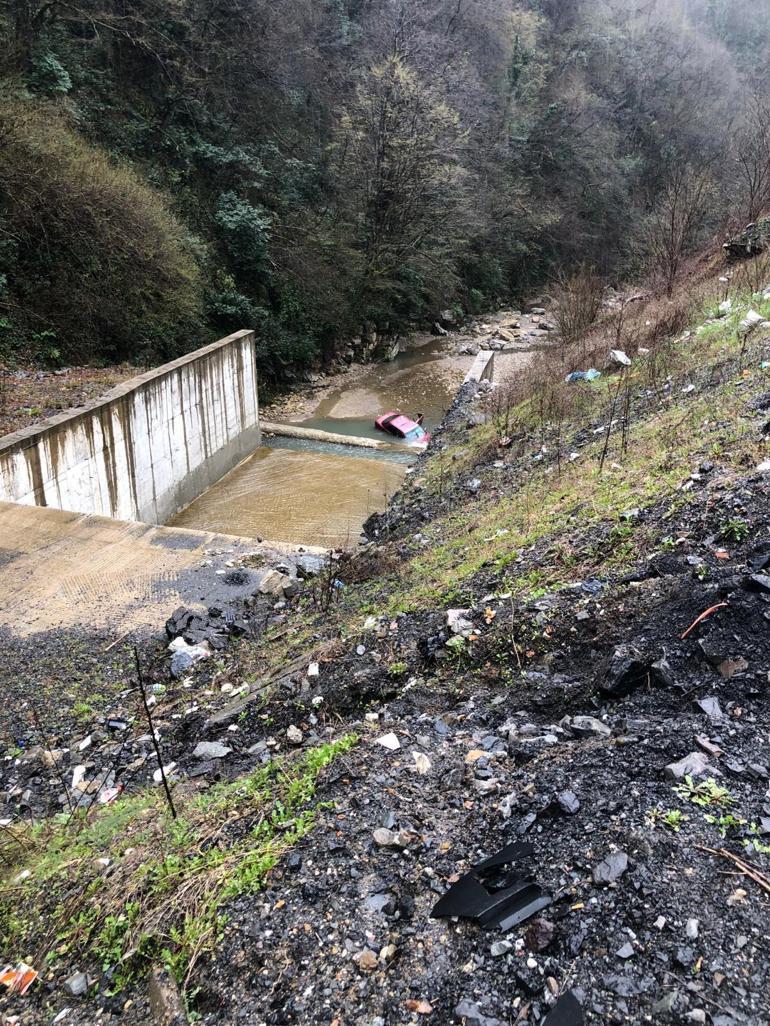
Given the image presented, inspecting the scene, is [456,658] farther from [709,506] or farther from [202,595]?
[202,595]

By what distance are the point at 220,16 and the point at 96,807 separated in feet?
77.5

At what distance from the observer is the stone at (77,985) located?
2.24 metres

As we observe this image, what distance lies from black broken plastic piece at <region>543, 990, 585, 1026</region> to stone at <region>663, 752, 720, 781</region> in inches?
35.2

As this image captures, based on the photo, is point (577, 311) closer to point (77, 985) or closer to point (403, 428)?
point (403, 428)

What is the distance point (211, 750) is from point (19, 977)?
1534 millimetres

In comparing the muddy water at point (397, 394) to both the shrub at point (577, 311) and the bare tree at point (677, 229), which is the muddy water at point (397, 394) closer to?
the shrub at point (577, 311)

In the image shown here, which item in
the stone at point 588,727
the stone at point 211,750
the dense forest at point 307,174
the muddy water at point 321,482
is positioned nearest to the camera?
the stone at point 588,727

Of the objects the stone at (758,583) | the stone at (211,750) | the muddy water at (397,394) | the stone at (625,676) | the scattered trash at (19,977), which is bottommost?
the muddy water at (397,394)

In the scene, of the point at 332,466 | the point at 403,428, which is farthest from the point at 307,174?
the point at 332,466

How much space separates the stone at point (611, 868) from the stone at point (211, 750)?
7.74 ft

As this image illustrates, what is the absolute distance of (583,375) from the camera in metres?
11.3

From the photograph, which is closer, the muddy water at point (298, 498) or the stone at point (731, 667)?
the stone at point (731, 667)

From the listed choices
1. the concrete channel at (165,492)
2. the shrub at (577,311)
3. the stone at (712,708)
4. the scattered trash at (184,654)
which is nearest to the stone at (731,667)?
the stone at (712,708)

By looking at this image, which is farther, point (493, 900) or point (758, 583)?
point (758, 583)
